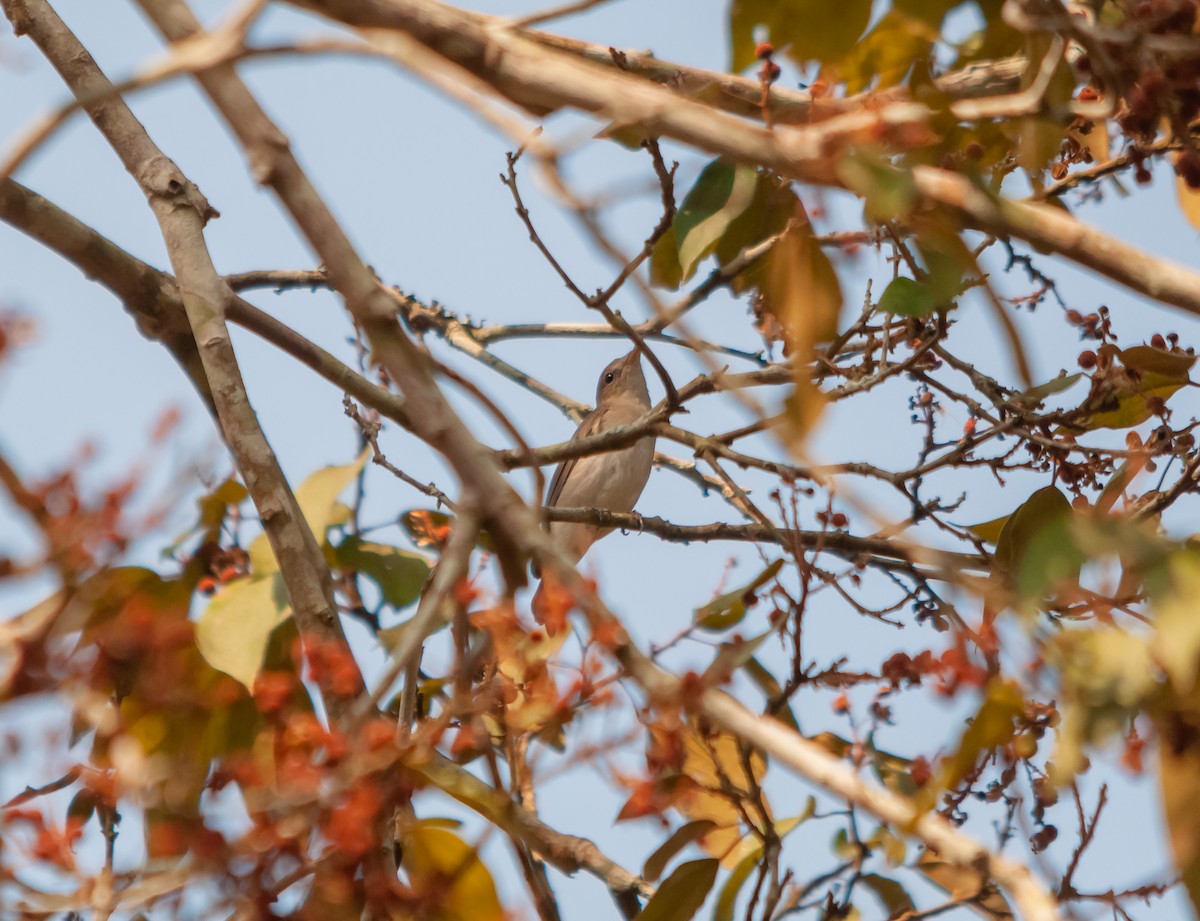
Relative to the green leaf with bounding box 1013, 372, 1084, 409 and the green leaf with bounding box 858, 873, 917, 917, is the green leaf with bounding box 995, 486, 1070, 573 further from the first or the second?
the green leaf with bounding box 858, 873, 917, 917

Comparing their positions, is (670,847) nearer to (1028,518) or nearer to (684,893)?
(684,893)

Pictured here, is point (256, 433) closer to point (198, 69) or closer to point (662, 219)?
point (662, 219)

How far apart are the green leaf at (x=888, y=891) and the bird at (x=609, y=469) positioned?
3.68 meters

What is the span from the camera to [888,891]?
9.50ft

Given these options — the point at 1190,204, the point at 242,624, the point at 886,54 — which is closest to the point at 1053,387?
the point at 1190,204

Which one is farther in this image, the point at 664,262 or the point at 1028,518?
the point at 664,262

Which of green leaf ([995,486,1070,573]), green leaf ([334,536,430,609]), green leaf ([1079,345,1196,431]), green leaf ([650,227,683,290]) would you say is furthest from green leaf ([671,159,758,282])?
green leaf ([334,536,430,609])

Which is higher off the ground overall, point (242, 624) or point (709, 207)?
point (709, 207)

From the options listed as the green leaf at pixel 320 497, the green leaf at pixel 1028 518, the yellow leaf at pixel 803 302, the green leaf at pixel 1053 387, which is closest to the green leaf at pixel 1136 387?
the green leaf at pixel 1053 387

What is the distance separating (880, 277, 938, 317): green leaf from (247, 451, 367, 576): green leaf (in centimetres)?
198

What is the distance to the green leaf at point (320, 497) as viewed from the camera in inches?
148

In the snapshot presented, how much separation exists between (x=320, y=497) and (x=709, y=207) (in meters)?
1.81

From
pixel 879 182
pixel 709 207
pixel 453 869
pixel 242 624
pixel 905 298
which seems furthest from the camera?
pixel 242 624

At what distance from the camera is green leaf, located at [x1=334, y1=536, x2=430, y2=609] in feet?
13.3
